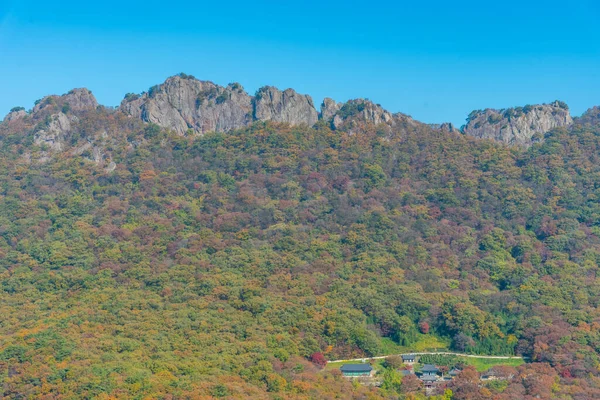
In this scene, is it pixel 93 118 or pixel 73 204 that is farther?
pixel 93 118

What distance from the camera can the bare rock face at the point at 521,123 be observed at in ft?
284

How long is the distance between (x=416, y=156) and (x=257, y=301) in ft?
97.7

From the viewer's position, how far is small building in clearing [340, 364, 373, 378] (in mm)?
48075

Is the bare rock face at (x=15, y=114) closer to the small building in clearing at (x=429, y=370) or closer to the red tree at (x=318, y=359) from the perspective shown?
the red tree at (x=318, y=359)

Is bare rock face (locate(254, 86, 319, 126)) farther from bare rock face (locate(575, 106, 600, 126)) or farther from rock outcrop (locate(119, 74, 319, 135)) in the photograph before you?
bare rock face (locate(575, 106, 600, 126))

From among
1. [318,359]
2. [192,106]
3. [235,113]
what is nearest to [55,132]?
[192,106]

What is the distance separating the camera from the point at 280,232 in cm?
6353

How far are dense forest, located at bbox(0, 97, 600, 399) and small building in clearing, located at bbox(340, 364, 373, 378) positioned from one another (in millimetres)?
1563

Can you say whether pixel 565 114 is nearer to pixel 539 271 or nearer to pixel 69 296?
pixel 539 271

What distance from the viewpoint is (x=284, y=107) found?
8419cm

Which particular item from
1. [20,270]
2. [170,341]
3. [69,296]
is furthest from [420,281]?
[20,270]

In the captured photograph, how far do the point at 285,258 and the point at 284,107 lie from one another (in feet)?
93.0

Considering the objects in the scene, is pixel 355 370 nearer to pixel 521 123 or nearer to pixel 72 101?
pixel 521 123

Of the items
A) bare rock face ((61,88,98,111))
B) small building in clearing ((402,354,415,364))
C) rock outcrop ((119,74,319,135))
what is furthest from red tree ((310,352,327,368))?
bare rock face ((61,88,98,111))
